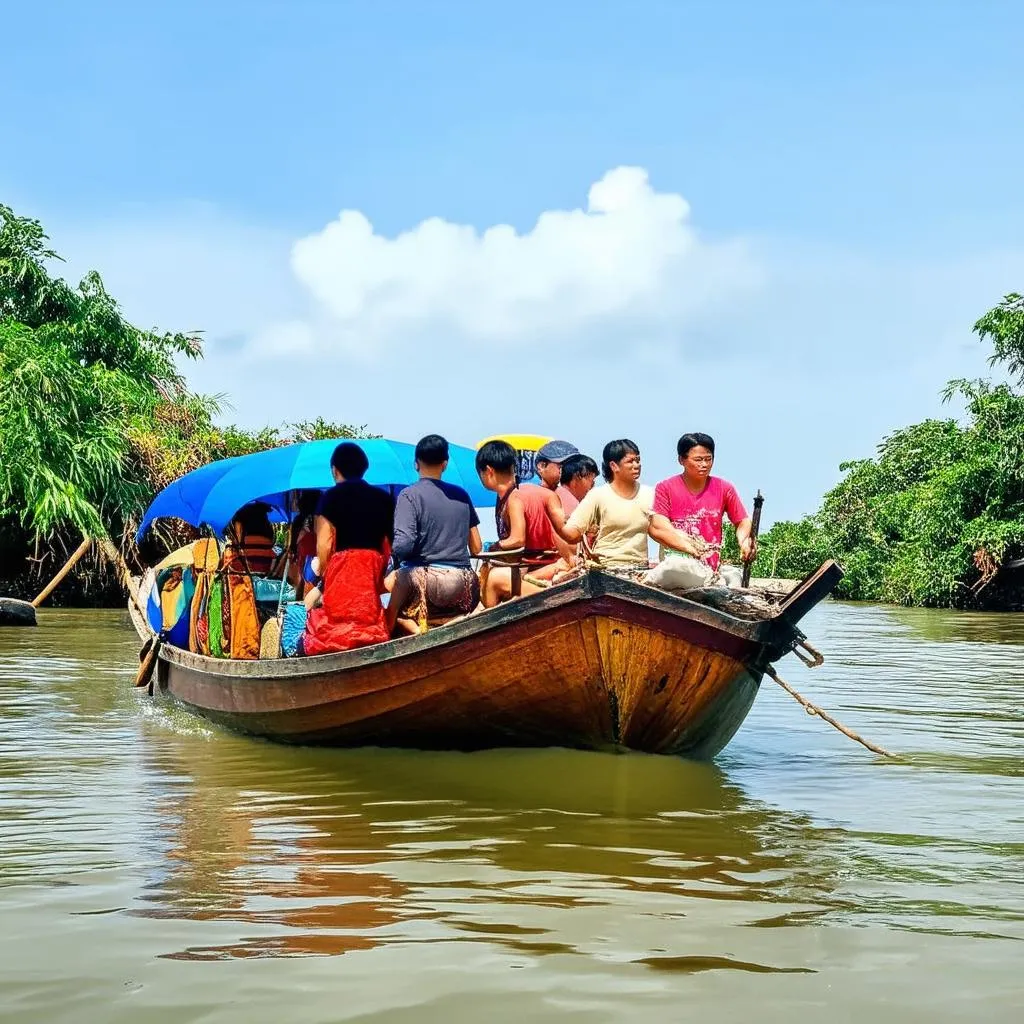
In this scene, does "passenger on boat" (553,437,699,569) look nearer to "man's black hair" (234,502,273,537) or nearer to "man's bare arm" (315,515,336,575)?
"man's bare arm" (315,515,336,575)

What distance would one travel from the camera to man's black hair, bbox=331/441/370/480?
740cm

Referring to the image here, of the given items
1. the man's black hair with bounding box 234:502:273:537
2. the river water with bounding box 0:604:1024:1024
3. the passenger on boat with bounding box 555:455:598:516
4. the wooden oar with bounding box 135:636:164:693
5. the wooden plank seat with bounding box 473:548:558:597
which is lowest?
the river water with bounding box 0:604:1024:1024

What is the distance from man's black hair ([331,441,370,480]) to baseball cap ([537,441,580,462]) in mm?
1226

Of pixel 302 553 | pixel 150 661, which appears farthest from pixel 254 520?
pixel 150 661

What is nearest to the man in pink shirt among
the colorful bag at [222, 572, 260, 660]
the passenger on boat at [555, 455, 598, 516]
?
the passenger on boat at [555, 455, 598, 516]

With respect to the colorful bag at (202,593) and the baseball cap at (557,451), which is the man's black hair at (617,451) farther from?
the colorful bag at (202,593)

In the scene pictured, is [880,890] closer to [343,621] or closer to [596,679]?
[596,679]

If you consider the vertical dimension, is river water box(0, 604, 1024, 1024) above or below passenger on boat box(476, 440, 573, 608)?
below

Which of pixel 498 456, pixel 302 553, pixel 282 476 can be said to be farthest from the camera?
Result: pixel 302 553

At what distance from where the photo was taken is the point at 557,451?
8133mm

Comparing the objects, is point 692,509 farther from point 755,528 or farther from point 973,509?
point 973,509

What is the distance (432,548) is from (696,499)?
1.45 meters

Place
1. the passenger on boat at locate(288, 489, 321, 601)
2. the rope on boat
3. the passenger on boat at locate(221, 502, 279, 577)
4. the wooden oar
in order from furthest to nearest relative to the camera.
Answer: the wooden oar < the passenger on boat at locate(221, 502, 279, 577) < the passenger on boat at locate(288, 489, 321, 601) < the rope on boat

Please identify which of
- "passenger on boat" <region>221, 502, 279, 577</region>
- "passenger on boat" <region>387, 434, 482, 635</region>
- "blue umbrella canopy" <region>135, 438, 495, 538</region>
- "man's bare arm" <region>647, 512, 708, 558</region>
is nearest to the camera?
"man's bare arm" <region>647, 512, 708, 558</region>
